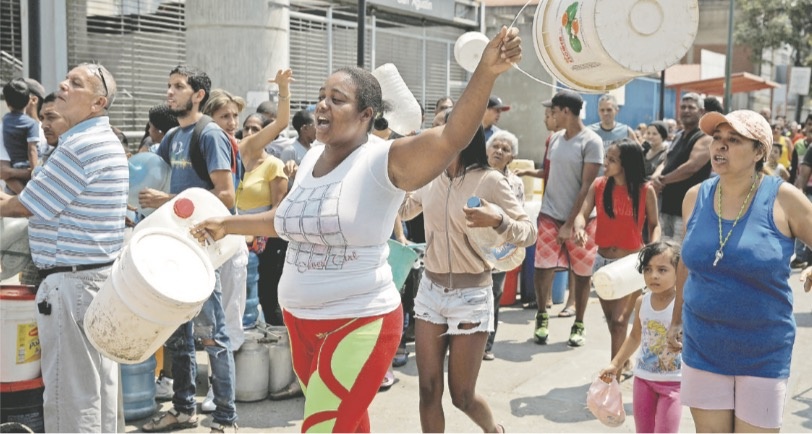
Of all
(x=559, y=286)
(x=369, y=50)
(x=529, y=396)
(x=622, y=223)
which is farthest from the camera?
(x=369, y=50)

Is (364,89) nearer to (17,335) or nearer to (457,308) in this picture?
(457,308)

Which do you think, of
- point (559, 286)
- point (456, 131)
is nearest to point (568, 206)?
point (559, 286)

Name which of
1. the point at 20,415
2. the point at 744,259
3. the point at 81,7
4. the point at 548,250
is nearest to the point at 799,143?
the point at 548,250

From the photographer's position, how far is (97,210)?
4.10 metres

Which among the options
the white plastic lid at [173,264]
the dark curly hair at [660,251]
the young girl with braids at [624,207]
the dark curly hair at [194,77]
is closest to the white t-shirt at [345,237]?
the white plastic lid at [173,264]

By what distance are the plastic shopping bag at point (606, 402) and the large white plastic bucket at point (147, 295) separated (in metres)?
2.10

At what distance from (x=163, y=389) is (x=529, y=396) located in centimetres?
255

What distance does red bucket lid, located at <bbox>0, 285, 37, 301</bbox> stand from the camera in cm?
432

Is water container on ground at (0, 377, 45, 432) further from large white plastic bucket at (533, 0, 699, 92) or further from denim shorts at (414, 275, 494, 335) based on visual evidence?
large white plastic bucket at (533, 0, 699, 92)

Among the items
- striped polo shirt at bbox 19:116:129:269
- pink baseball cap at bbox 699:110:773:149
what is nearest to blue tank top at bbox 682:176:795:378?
pink baseball cap at bbox 699:110:773:149

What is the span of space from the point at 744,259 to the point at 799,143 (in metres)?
14.8

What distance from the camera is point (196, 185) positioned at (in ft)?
17.0

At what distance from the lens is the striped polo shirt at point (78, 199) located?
398cm

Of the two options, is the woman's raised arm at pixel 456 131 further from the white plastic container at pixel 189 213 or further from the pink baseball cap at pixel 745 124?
the white plastic container at pixel 189 213
